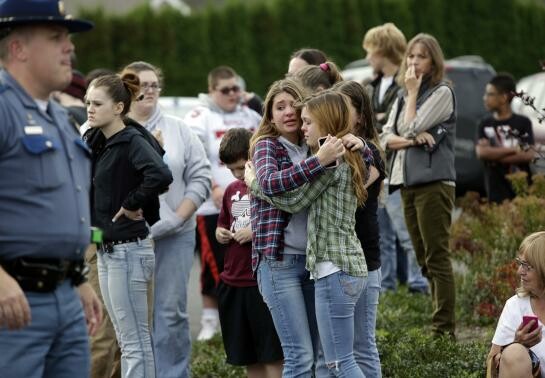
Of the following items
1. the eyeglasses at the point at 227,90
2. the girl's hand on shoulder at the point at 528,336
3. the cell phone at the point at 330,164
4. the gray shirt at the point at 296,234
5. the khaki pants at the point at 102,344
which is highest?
the cell phone at the point at 330,164

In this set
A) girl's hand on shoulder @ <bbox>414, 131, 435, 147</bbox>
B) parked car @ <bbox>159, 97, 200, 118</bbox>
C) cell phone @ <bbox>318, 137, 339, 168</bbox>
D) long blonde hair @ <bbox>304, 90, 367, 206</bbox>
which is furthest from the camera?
parked car @ <bbox>159, 97, 200, 118</bbox>

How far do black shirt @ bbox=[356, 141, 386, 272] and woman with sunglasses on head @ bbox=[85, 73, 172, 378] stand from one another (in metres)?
1.14

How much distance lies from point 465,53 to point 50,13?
26.7 meters

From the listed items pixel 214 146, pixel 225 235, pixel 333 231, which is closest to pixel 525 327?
pixel 333 231

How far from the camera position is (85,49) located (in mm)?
26297

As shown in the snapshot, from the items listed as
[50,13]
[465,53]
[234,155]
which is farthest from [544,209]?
[465,53]

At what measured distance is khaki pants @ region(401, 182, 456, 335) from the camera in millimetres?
8406

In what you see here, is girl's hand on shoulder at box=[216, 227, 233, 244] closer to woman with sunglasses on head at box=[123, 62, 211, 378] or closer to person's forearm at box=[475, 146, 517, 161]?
woman with sunglasses on head at box=[123, 62, 211, 378]

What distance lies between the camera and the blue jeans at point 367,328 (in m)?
6.58

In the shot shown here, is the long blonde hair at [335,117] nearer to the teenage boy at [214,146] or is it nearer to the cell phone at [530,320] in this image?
the cell phone at [530,320]

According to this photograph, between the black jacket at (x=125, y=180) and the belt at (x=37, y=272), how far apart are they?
2.17 m

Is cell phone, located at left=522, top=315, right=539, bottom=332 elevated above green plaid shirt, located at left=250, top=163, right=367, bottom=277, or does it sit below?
below

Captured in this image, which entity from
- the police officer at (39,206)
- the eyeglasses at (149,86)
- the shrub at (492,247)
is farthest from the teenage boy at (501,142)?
the police officer at (39,206)

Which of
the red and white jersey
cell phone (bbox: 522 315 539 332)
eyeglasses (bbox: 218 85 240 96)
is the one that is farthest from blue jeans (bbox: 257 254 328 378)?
eyeglasses (bbox: 218 85 240 96)
